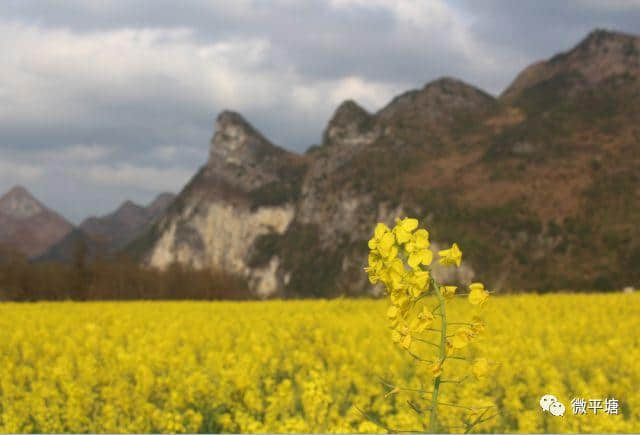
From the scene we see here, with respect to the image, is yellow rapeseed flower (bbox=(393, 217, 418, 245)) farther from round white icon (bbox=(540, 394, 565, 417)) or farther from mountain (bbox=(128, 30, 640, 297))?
mountain (bbox=(128, 30, 640, 297))

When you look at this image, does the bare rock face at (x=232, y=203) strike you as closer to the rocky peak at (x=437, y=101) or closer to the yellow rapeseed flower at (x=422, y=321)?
the rocky peak at (x=437, y=101)

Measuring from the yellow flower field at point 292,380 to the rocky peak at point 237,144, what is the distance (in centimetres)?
14070

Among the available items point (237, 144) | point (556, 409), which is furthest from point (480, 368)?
point (237, 144)

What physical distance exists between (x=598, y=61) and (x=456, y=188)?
55.6m

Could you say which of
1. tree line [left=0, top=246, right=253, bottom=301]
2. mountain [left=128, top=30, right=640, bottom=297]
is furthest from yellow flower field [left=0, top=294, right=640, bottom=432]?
mountain [left=128, top=30, right=640, bottom=297]

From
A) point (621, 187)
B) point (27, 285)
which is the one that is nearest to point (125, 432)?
point (27, 285)

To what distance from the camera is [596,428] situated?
4973mm

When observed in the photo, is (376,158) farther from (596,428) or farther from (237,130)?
(596,428)

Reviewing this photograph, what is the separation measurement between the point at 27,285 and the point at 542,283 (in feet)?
181

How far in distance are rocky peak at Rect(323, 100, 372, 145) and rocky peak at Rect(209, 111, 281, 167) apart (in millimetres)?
25441

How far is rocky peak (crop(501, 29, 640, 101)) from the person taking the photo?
385 ft

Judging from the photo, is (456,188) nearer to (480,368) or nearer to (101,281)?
(101,281)

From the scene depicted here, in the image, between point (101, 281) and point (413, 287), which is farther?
A: point (101, 281)

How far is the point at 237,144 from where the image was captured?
152 meters
